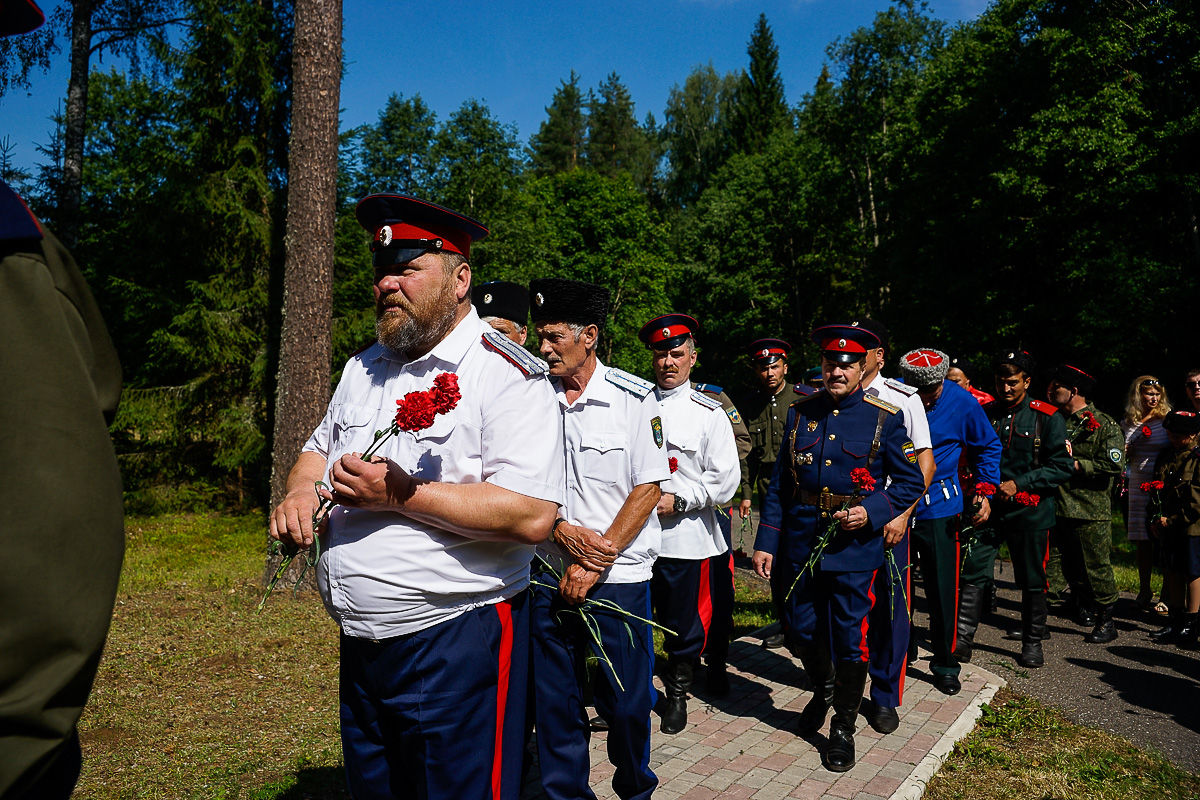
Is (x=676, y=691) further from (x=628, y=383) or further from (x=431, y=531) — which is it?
(x=431, y=531)

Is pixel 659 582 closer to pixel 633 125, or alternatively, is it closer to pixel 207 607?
pixel 207 607

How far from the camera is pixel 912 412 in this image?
5496 millimetres

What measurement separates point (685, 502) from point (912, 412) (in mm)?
1619

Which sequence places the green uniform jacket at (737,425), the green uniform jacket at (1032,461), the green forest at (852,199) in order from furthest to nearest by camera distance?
the green forest at (852,199)
the green uniform jacket at (1032,461)
the green uniform jacket at (737,425)

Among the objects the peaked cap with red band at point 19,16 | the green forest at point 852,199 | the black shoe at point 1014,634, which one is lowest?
the black shoe at point 1014,634

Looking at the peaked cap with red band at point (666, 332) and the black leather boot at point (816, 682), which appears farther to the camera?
the peaked cap with red band at point (666, 332)

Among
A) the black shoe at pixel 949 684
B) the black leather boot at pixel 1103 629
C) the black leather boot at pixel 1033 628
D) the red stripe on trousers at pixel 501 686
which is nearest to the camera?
the red stripe on trousers at pixel 501 686

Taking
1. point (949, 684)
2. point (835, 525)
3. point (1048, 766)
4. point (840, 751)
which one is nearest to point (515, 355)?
point (835, 525)

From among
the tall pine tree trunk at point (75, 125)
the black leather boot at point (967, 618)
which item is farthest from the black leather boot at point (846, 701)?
the tall pine tree trunk at point (75, 125)

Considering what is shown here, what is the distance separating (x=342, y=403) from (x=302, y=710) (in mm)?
3798

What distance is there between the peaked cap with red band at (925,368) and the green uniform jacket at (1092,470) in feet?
9.21

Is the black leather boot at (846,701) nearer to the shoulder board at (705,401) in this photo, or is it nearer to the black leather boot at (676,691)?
the black leather boot at (676,691)

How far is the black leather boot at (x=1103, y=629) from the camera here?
768 centimetres

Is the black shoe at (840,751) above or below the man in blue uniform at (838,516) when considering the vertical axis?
below
